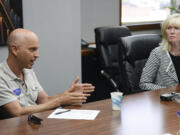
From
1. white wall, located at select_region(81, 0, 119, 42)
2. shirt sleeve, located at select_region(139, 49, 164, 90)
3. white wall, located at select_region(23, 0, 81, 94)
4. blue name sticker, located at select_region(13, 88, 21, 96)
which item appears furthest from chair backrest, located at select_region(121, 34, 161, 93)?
white wall, located at select_region(81, 0, 119, 42)

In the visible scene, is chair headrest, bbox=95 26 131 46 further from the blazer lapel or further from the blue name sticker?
the blue name sticker

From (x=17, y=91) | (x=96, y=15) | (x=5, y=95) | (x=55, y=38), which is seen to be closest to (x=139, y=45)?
(x=55, y=38)

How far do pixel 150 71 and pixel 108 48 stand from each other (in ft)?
4.02

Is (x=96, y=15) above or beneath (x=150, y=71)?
above

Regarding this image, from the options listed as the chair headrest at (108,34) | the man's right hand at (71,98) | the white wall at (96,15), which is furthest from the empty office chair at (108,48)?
the man's right hand at (71,98)

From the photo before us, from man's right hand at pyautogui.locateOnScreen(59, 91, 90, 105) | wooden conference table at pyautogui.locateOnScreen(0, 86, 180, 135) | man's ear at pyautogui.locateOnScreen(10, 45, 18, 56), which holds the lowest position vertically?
wooden conference table at pyautogui.locateOnScreen(0, 86, 180, 135)

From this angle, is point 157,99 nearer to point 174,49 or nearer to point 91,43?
point 174,49

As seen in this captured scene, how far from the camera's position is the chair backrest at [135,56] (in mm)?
2939

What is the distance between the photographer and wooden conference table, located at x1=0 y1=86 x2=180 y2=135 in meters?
1.72

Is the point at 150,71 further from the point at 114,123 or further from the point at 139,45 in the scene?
the point at 114,123

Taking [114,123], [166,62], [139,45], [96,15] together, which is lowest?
[114,123]

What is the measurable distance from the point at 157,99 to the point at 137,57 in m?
0.82

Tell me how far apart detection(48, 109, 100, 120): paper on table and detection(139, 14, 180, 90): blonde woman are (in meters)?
0.93

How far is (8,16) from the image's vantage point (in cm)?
305
